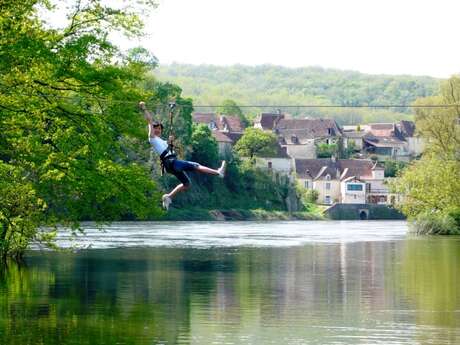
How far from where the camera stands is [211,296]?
33375mm

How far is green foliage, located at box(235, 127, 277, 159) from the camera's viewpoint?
158875mm

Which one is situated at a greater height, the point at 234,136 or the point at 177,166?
the point at 234,136

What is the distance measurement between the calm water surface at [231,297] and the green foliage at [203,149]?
66067 millimetres

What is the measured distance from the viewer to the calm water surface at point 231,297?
82.2ft

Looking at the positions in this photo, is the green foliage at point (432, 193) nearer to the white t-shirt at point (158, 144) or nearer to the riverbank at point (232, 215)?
the riverbank at point (232, 215)

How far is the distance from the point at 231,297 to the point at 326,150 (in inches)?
6444

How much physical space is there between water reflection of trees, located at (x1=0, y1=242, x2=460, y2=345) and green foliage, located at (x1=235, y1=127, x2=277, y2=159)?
10579 cm

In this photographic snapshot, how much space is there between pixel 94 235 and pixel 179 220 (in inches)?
1578

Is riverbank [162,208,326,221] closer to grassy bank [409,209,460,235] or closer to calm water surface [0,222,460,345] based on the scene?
grassy bank [409,209,460,235]

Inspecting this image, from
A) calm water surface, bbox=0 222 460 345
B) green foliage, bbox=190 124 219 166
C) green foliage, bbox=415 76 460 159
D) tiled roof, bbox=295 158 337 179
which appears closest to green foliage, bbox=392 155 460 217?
green foliage, bbox=415 76 460 159

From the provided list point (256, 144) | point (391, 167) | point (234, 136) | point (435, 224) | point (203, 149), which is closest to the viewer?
point (435, 224)

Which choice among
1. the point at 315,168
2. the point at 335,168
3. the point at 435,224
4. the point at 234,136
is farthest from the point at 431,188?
the point at 315,168

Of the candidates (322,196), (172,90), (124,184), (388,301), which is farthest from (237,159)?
(388,301)

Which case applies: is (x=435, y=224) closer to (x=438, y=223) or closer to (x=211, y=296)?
(x=438, y=223)
